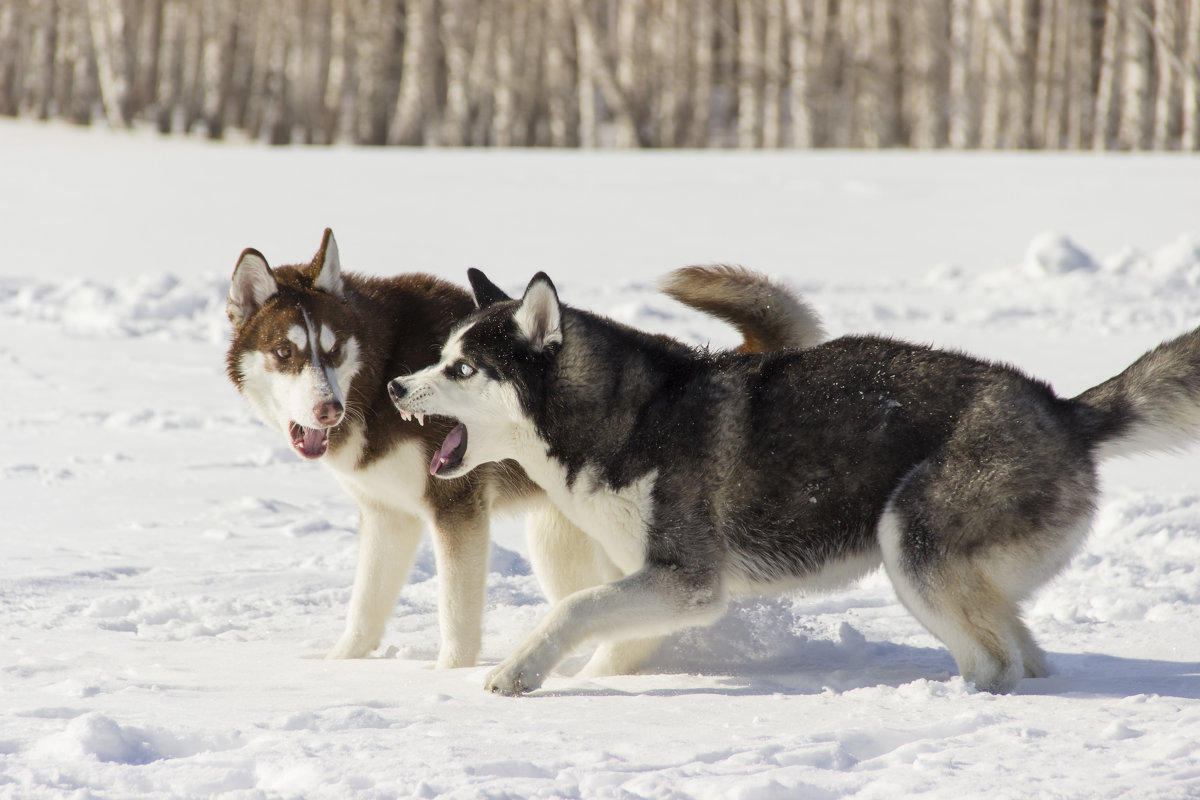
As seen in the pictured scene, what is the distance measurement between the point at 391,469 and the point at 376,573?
568 millimetres

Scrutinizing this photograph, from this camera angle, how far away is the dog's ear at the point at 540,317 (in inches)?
158

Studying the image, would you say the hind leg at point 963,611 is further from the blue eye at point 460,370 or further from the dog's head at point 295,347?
the dog's head at point 295,347

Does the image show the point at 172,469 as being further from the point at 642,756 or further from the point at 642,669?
the point at 642,756

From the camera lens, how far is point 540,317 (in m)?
4.07

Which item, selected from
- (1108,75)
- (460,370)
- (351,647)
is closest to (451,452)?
A: (460,370)

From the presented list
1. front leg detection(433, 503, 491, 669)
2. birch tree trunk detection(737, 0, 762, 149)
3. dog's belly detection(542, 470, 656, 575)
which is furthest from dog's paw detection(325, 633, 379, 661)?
birch tree trunk detection(737, 0, 762, 149)

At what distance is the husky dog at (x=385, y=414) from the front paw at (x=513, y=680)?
23.2 inches

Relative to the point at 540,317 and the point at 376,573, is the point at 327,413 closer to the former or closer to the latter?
the point at 540,317

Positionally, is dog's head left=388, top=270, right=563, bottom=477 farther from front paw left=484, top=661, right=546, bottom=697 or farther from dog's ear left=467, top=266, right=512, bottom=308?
front paw left=484, top=661, right=546, bottom=697

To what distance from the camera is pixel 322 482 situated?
7.38m

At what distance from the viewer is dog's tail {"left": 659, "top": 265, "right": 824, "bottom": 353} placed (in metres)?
4.71

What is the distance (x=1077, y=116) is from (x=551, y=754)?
20972 millimetres

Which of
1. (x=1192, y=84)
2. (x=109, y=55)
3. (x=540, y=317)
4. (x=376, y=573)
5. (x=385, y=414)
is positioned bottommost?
(x=376, y=573)

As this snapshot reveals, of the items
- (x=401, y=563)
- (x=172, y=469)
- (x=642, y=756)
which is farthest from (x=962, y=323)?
(x=642, y=756)
